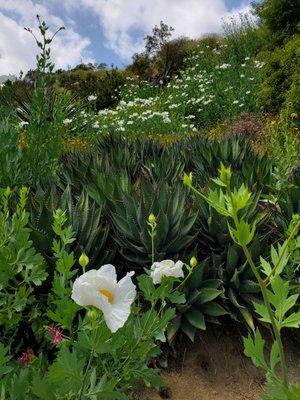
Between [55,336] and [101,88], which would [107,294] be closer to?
[55,336]

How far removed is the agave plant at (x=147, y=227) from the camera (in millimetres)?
3186

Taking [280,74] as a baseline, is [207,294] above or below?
below

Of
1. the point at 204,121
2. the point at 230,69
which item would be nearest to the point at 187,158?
the point at 204,121

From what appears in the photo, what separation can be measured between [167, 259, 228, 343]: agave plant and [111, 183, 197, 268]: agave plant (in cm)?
19

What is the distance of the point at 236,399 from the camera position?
288 centimetres

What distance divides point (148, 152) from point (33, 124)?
5.75 ft

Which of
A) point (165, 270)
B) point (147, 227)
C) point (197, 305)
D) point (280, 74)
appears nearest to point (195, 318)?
point (197, 305)

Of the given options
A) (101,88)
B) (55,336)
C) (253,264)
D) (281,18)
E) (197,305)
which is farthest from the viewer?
(101,88)

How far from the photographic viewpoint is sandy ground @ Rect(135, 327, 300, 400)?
2873 millimetres

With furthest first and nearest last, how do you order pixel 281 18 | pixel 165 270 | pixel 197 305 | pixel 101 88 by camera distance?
1. pixel 101 88
2. pixel 281 18
3. pixel 197 305
4. pixel 165 270

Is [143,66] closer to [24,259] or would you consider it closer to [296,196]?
[296,196]

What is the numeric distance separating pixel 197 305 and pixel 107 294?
1.93 m

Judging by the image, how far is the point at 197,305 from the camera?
3176 mm

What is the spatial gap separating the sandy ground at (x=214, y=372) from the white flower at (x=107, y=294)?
1.62 metres
